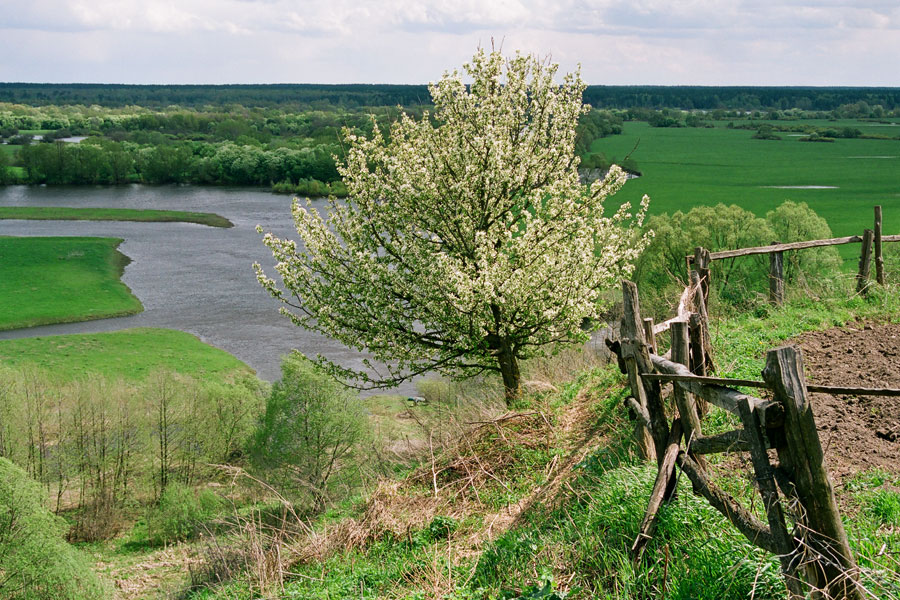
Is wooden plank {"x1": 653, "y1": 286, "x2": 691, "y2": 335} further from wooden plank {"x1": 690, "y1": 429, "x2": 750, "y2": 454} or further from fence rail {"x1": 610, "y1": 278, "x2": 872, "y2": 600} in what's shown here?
fence rail {"x1": 610, "y1": 278, "x2": 872, "y2": 600}

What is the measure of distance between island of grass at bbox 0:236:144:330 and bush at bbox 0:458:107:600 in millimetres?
29560

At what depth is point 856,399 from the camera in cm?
773

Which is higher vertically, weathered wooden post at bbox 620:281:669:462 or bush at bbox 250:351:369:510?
weathered wooden post at bbox 620:281:669:462

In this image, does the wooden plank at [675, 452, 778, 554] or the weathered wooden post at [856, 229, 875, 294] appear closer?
the wooden plank at [675, 452, 778, 554]

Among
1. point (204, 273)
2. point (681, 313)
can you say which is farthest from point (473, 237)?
point (204, 273)

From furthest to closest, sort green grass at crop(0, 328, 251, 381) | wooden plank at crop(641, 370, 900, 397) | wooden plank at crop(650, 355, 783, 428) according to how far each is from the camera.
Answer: green grass at crop(0, 328, 251, 381) < wooden plank at crop(650, 355, 783, 428) < wooden plank at crop(641, 370, 900, 397)

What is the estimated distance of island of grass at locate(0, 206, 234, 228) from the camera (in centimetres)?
8969

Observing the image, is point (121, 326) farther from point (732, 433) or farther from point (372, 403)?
point (732, 433)

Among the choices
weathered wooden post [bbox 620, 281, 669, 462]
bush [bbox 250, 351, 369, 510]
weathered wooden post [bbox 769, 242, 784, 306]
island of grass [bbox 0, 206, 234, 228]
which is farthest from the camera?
island of grass [bbox 0, 206, 234, 228]

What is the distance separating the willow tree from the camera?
13242mm

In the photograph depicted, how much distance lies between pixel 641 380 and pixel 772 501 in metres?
2.13

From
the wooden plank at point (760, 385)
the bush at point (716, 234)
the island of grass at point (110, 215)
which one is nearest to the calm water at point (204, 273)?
the island of grass at point (110, 215)

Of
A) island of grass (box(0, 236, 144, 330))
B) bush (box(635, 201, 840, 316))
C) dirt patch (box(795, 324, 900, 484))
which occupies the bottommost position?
island of grass (box(0, 236, 144, 330))

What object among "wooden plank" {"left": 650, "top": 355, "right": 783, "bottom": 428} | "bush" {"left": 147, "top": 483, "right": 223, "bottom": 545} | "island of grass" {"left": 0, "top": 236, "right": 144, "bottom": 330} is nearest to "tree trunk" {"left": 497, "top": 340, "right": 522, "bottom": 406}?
"wooden plank" {"left": 650, "top": 355, "right": 783, "bottom": 428}
